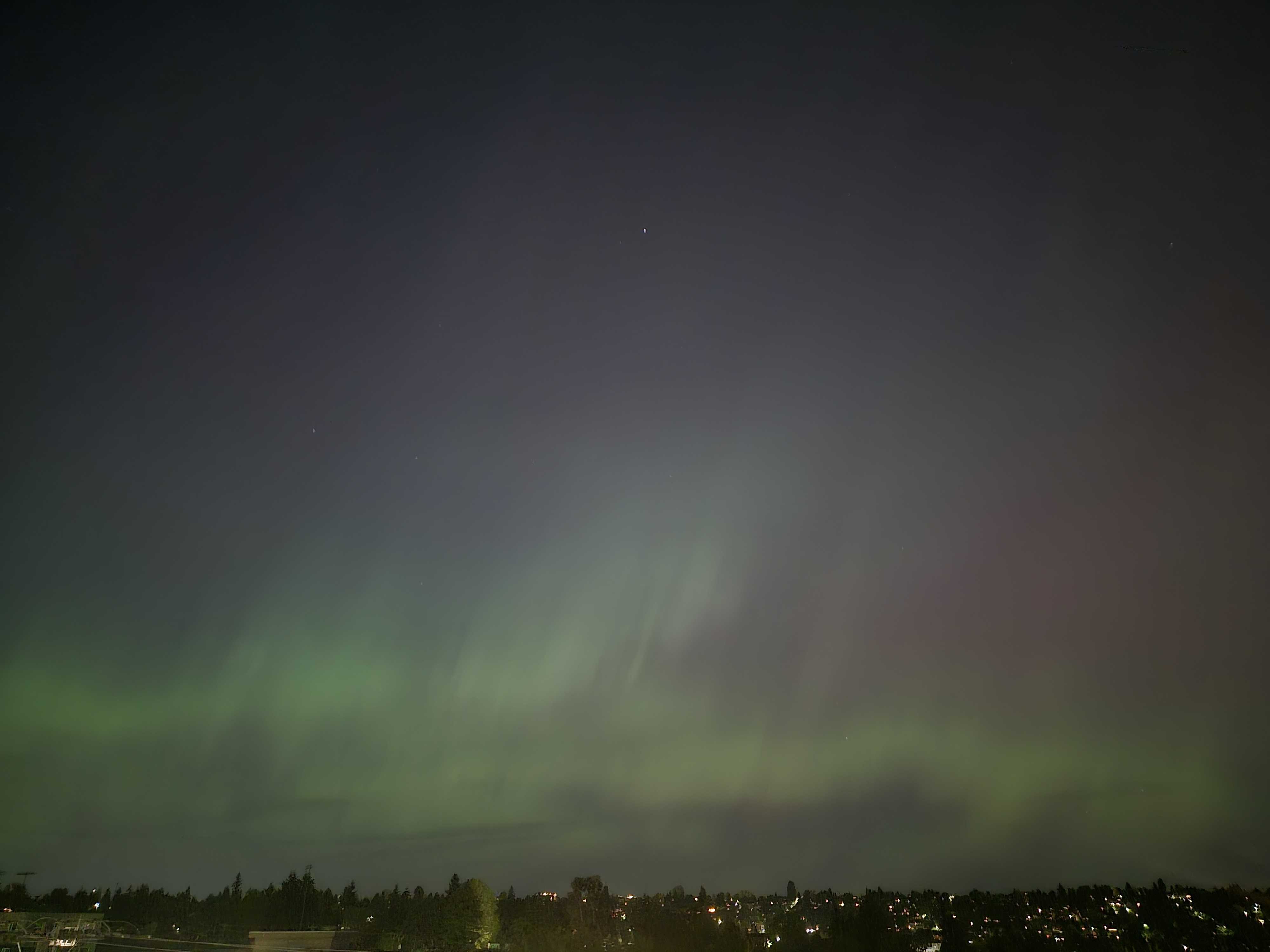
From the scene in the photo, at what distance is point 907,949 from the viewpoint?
98500 millimetres

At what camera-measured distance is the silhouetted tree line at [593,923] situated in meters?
84.9

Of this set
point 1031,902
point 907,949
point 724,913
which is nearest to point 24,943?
point 907,949

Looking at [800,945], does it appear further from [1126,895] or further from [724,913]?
[1126,895]

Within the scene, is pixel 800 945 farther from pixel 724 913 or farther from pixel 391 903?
pixel 724 913

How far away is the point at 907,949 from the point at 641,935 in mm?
32525

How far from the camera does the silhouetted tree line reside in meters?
84.9

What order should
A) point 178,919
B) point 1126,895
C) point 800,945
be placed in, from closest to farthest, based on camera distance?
point 800,945
point 178,919
point 1126,895

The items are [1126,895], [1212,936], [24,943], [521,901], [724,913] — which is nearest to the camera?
[24,943]

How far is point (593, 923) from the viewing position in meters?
95.9

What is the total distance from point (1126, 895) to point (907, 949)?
123 meters

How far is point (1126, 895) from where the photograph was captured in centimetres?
18600

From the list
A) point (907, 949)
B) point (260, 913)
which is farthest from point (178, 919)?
point (907, 949)

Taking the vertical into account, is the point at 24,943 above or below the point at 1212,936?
above

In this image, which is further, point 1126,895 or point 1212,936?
point 1126,895
